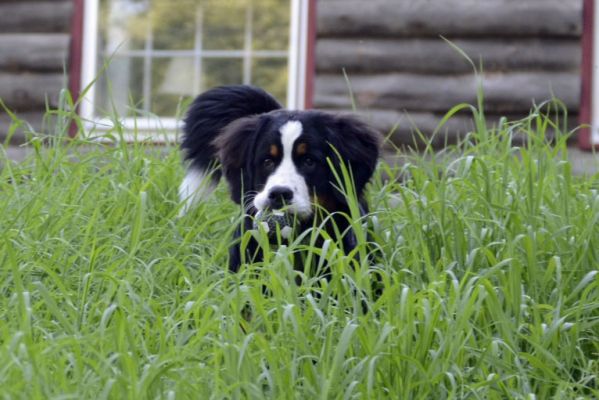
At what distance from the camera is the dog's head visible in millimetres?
3555

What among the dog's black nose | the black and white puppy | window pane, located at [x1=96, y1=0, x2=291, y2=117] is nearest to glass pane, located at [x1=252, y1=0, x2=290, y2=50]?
window pane, located at [x1=96, y1=0, x2=291, y2=117]

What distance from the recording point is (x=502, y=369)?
2869mm

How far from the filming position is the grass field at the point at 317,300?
105 inches

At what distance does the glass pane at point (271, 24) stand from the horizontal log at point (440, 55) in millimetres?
347

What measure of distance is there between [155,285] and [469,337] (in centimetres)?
97

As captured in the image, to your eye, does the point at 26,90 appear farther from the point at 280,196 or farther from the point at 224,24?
the point at 280,196

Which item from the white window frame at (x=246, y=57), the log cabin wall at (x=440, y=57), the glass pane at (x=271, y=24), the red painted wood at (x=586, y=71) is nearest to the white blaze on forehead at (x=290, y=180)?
the log cabin wall at (x=440, y=57)

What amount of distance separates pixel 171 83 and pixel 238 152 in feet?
9.20

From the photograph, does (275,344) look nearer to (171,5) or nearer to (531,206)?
(531,206)

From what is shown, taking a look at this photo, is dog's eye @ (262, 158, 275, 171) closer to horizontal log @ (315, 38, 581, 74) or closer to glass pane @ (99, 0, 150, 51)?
horizontal log @ (315, 38, 581, 74)

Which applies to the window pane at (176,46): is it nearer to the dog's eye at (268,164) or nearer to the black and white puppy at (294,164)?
the black and white puppy at (294,164)

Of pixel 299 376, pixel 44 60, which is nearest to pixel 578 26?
pixel 44 60

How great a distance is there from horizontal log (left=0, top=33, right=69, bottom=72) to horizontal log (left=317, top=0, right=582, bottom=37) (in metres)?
1.43

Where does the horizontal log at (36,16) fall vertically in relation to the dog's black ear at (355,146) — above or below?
above
